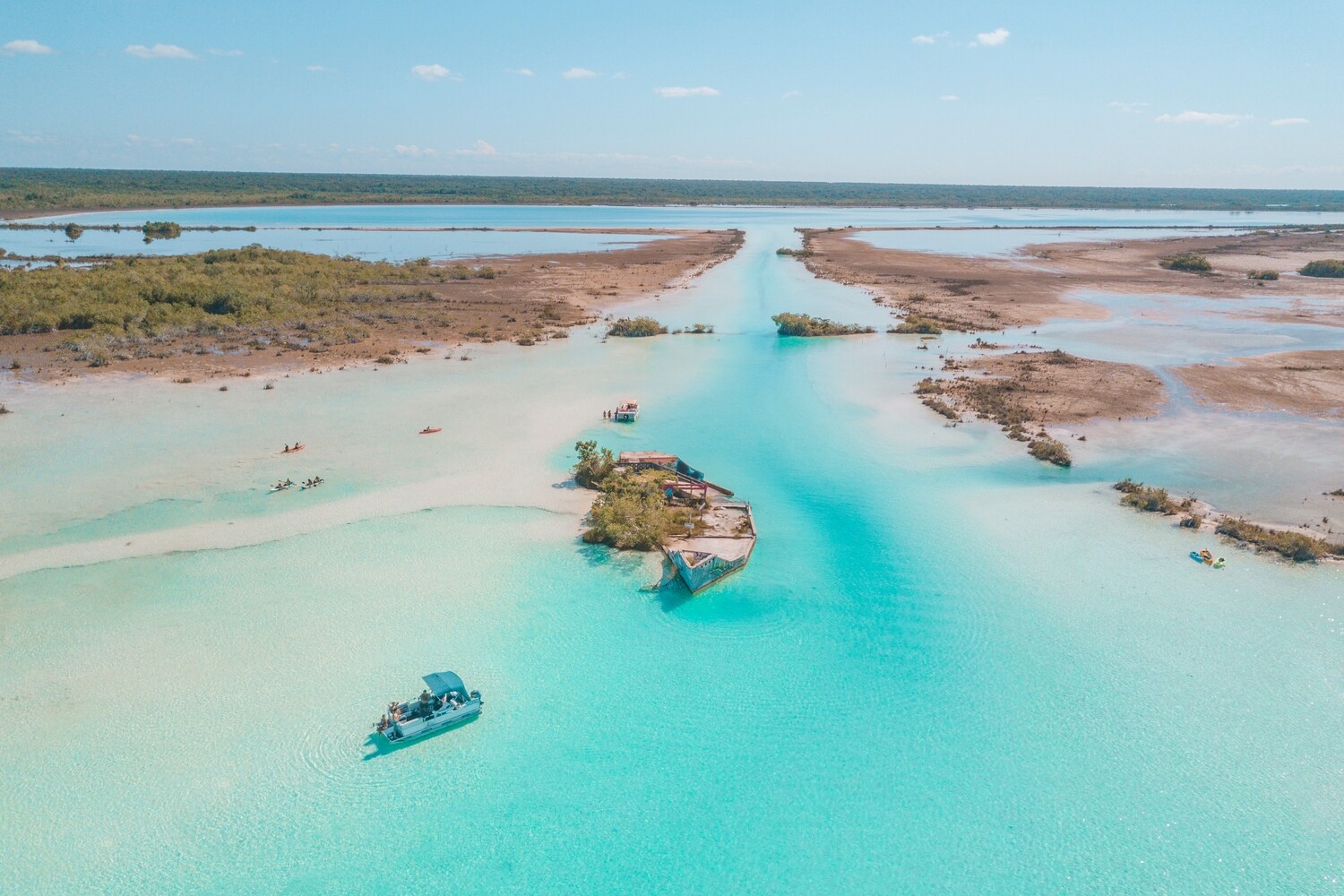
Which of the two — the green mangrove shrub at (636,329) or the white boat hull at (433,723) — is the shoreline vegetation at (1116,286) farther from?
the white boat hull at (433,723)

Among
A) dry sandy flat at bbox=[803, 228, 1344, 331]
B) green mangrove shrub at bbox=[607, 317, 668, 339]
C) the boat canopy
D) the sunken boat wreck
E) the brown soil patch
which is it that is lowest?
the boat canopy

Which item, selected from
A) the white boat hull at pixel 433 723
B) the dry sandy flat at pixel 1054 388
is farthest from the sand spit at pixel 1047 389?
the white boat hull at pixel 433 723

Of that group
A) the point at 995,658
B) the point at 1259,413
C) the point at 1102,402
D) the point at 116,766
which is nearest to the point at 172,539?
the point at 116,766

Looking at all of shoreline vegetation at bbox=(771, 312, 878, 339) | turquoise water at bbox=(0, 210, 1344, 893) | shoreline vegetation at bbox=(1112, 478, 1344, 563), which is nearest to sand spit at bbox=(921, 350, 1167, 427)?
turquoise water at bbox=(0, 210, 1344, 893)

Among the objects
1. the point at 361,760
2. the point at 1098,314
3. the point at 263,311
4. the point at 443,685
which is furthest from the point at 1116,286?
the point at 361,760

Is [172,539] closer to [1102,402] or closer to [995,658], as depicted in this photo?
[995,658]

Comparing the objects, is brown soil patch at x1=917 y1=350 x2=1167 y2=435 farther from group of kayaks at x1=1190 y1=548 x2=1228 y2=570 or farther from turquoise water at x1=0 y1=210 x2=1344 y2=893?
group of kayaks at x1=1190 y1=548 x2=1228 y2=570
